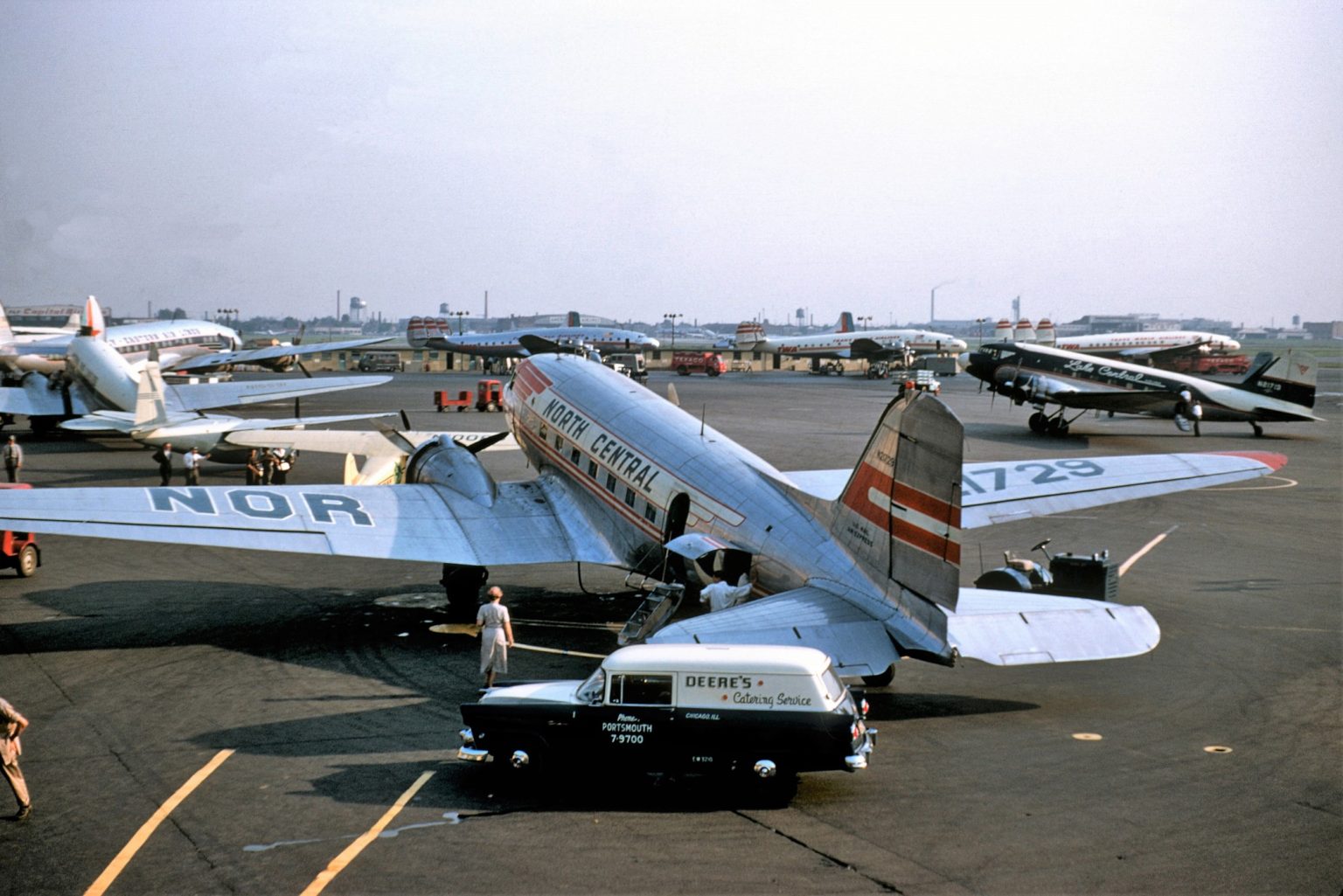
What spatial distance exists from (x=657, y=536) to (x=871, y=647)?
19.8 ft

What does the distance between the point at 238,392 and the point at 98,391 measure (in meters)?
5.62

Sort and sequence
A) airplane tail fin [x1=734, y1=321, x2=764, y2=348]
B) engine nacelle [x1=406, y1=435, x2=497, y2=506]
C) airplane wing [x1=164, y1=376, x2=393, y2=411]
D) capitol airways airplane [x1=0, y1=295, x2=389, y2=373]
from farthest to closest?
airplane tail fin [x1=734, y1=321, x2=764, y2=348], capitol airways airplane [x1=0, y1=295, x2=389, y2=373], airplane wing [x1=164, y1=376, x2=393, y2=411], engine nacelle [x1=406, y1=435, x2=497, y2=506]

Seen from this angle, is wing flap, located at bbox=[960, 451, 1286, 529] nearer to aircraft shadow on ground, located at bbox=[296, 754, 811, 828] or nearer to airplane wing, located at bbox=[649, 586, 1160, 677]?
airplane wing, located at bbox=[649, 586, 1160, 677]

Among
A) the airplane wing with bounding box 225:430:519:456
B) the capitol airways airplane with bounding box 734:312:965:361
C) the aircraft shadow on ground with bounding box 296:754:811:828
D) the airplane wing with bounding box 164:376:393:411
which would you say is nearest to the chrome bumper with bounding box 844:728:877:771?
the aircraft shadow on ground with bounding box 296:754:811:828

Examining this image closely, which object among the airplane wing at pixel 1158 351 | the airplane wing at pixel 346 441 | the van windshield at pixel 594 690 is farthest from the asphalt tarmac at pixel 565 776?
the airplane wing at pixel 1158 351

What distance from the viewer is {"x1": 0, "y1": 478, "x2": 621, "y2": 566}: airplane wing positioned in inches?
700

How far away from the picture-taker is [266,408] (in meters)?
64.9

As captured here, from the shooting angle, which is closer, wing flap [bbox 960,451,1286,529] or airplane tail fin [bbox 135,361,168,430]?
wing flap [bbox 960,451,1286,529]

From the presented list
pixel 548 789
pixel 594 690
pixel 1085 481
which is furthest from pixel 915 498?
pixel 1085 481

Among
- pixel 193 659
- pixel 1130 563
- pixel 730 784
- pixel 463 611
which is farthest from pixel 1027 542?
pixel 193 659

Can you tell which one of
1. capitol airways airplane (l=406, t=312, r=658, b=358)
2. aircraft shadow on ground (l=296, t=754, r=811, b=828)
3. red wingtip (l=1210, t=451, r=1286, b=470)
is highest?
capitol airways airplane (l=406, t=312, r=658, b=358)

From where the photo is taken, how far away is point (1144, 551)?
92.9 ft

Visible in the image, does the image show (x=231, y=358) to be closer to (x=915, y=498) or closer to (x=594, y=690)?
(x=594, y=690)

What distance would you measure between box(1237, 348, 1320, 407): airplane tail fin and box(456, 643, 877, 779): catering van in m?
47.2
